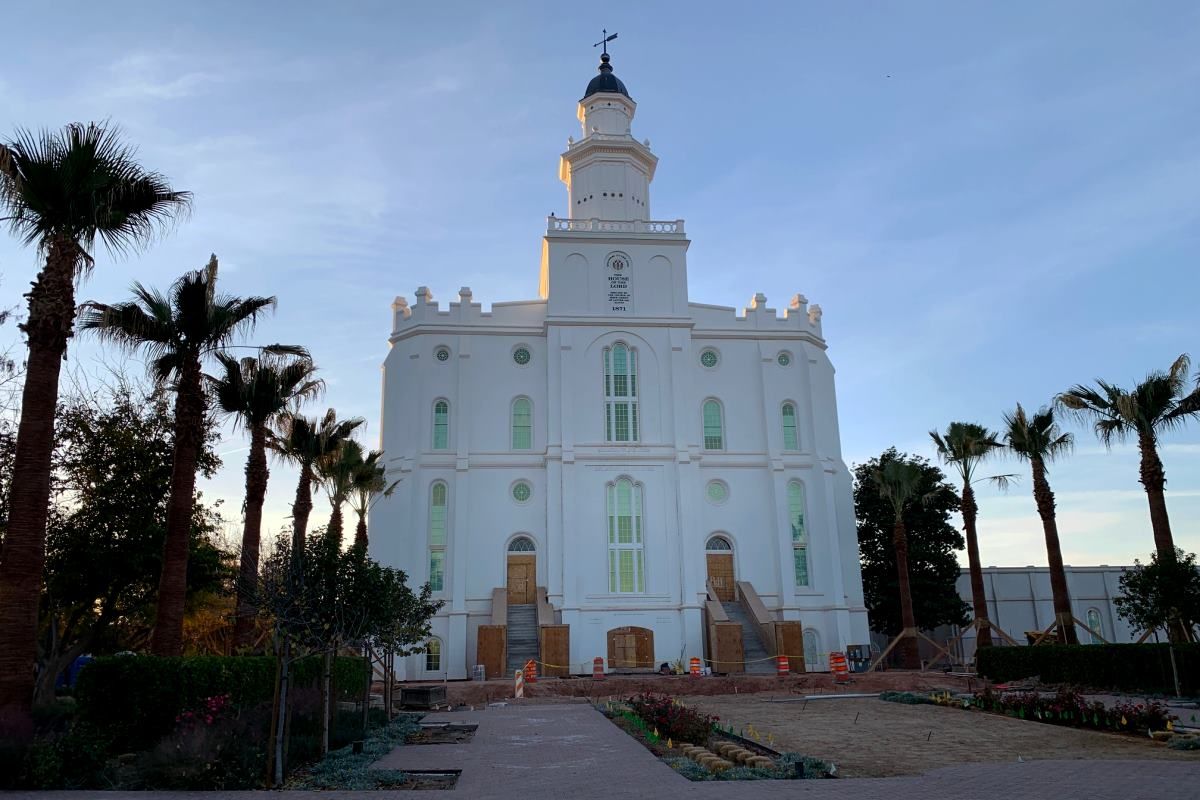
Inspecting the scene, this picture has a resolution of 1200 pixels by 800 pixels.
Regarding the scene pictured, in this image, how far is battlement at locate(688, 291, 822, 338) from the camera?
40.8 m

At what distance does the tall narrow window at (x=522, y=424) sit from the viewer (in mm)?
38281

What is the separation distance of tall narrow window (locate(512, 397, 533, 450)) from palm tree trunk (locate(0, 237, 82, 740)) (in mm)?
24838

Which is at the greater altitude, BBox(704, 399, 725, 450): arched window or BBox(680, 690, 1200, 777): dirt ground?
BBox(704, 399, 725, 450): arched window

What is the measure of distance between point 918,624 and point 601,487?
17.5 m

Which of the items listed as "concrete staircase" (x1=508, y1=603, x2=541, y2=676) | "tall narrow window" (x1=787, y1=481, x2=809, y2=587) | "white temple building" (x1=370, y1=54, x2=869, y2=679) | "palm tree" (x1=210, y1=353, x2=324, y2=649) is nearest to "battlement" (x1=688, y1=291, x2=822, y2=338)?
"white temple building" (x1=370, y1=54, x2=869, y2=679)

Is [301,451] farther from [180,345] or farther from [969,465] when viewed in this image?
[969,465]

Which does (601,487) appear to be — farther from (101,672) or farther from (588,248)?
(101,672)

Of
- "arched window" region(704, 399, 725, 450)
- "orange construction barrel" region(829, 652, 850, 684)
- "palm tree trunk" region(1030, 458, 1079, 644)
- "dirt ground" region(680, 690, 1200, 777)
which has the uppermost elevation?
"arched window" region(704, 399, 725, 450)

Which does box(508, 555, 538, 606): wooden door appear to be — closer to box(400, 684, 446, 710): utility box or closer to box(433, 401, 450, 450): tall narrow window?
box(433, 401, 450, 450): tall narrow window

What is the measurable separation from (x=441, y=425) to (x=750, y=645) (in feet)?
50.6

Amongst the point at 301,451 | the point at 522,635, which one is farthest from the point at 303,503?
the point at 522,635

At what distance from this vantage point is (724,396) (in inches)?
1567

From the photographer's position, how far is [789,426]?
131 ft

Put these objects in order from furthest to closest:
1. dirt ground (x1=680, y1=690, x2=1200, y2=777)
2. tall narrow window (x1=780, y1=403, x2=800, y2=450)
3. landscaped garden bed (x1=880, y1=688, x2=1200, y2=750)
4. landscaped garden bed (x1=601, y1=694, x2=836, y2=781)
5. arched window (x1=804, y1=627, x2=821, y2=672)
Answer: tall narrow window (x1=780, y1=403, x2=800, y2=450)
arched window (x1=804, y1=627, x2=821, y2=672)
landscaped garden bed (x1=880, y1=688, x2=1200, y2=750)
dirt ground (x1=680, y1=690, x2=1200, y2=777)
landscaped garden bed (x1=601, y1=694, x2=836, y2=781)
